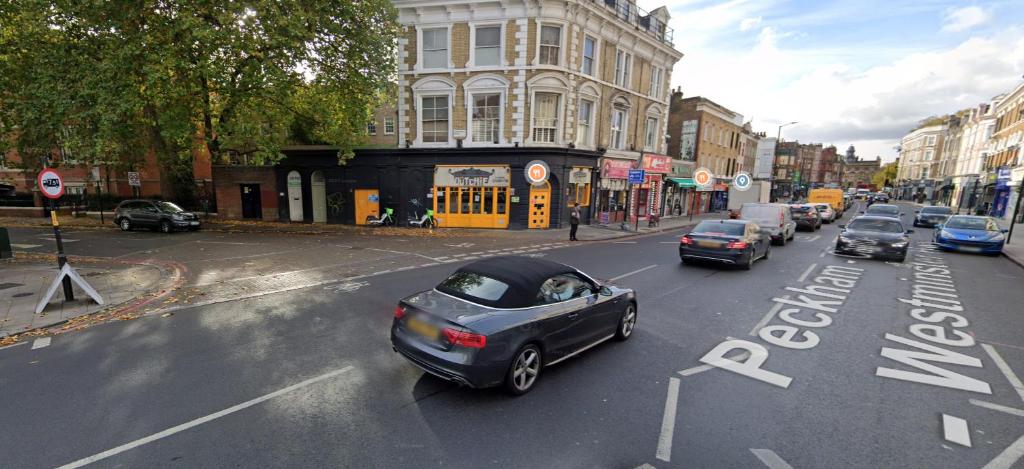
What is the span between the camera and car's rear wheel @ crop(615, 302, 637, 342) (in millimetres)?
6164

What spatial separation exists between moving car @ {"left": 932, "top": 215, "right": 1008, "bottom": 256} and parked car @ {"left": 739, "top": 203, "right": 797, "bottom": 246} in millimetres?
5161

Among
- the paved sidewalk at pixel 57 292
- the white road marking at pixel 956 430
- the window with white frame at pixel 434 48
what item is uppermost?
the window with white frame at pixel 434 48

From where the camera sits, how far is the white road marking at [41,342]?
5964mm

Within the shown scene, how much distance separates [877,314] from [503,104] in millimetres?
17522

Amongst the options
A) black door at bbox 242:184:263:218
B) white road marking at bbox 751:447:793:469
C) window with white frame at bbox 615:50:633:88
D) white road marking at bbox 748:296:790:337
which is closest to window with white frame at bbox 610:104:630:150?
window with white frame at bbox 615:50:633:88

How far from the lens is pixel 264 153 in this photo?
17.5 metres

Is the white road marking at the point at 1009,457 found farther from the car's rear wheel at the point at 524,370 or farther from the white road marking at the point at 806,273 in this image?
the white road marking at the point at 806,273

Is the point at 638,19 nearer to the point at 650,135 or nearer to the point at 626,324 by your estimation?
the point at 650,135

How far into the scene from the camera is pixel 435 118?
2197 centimetres

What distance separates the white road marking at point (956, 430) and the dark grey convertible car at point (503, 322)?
3.48 m

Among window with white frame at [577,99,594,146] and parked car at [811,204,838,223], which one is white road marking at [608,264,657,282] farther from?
parked car at [811,204,838,223]

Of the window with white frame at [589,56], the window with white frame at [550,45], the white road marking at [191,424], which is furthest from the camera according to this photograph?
the window with white frame at [589,56]

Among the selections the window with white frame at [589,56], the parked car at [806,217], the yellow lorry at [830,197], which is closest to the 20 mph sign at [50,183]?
the window with white frame at [589,56]

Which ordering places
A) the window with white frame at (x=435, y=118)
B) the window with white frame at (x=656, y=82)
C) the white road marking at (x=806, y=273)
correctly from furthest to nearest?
the window with white frame at (x=656, y=82) < the window with white frame at (x=435, y=118) < the white road marking at (x=806, y=273)
